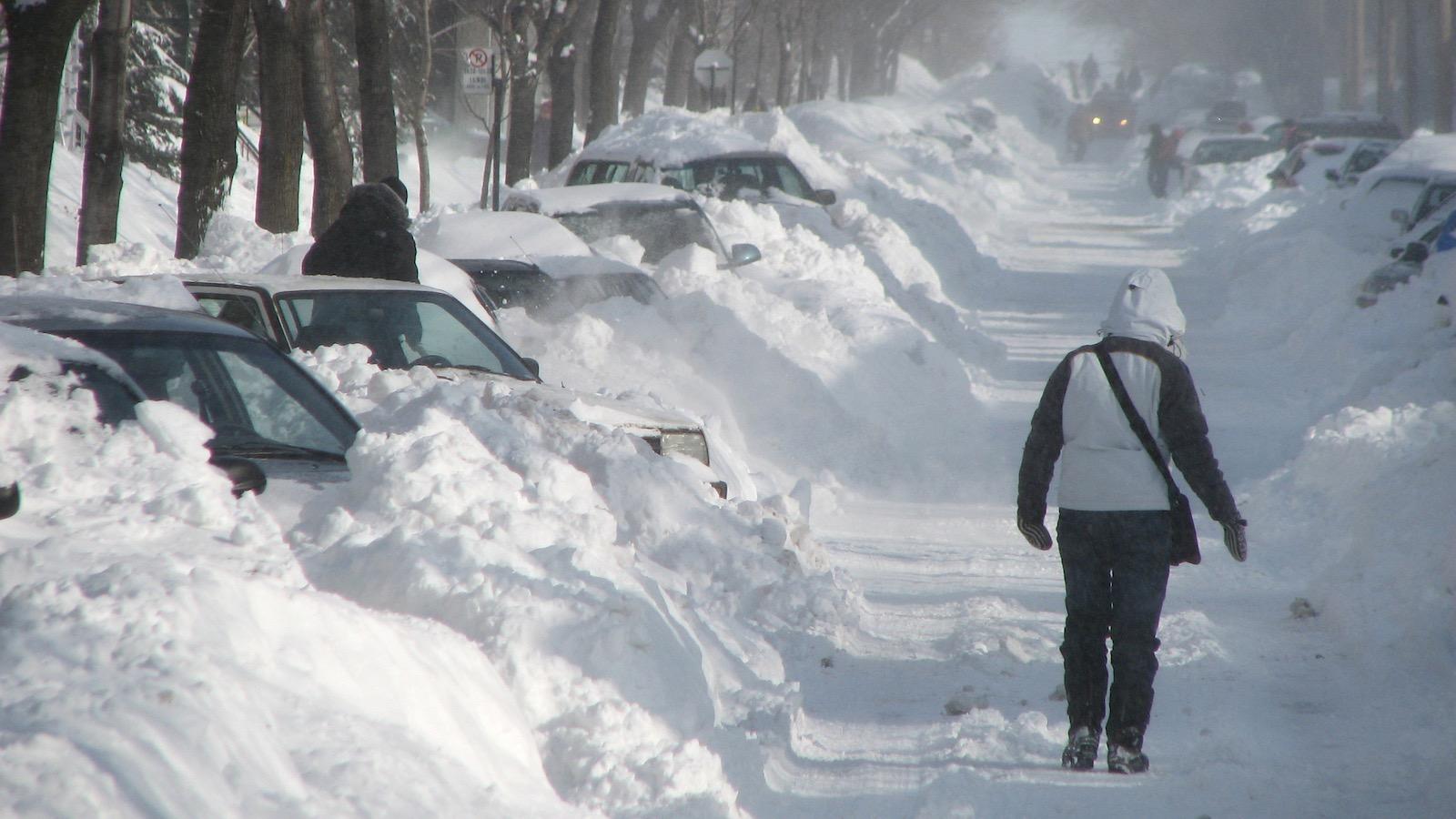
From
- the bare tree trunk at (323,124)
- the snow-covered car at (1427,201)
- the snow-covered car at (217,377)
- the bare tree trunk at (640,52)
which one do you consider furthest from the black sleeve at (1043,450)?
the bare tree trunk at (640,52)

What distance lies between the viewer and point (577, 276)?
34.2 ft

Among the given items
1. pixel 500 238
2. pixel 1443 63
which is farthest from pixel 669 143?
pixel 1443 63

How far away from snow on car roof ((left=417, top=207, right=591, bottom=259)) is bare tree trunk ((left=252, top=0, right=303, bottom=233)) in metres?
2.67

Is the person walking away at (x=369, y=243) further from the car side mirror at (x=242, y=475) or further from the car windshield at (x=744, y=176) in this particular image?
the car windshield at (x=744, y=176)

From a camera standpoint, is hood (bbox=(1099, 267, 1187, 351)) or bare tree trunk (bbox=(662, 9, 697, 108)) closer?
hood (bbox=(1099, 267, 1187, 351))

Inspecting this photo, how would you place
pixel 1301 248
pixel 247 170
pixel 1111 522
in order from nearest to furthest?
pixel 1111 522 → pixel 1301 248 → pixel 247 170

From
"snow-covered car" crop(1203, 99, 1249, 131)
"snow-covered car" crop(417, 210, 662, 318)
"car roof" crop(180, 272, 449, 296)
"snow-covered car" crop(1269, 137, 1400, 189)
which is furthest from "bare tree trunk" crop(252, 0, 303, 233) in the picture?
"snow-covered car" crop(1203, 99, 1249, 131)

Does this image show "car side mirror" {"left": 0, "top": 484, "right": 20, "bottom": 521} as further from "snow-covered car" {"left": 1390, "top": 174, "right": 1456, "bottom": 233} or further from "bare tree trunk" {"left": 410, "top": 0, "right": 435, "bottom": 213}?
"bare tree trunk" {"left": 410, "top": 0, "right": 435, "bottom": 213}

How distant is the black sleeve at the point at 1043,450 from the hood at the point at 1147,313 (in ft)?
0.64

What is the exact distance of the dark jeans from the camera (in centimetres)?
475

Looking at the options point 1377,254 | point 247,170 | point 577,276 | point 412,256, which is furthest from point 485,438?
point 247,170

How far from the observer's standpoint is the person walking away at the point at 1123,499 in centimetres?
474

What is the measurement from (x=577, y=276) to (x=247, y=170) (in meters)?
19.4

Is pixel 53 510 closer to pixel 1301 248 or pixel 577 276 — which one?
pixel 577 276
